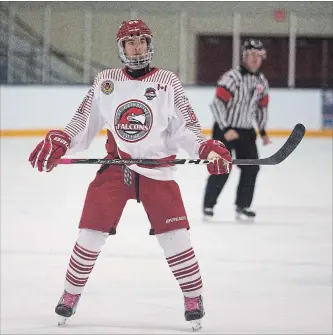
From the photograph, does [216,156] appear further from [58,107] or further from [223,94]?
[58,107]

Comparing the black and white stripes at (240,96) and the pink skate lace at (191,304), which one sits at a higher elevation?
the black and white stripes at (240,96)

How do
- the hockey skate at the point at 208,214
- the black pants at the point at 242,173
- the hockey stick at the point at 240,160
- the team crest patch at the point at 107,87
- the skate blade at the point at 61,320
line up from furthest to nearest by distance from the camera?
1. the hockey skate at the point at 208,214
2. the black pants at the point at 242,173
3. the skate blade at the point at 61,320
4. the team crest patch at the point at 107,87
5. the hockey stick at the point at 240,160

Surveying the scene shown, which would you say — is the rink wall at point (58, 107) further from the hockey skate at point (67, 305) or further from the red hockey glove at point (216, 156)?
the red hockey glove at point (216, 156)

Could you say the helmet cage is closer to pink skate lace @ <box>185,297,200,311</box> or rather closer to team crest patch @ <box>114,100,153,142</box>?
team crest patch @ <box>114,100,153,142</box>

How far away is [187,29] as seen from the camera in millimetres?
10289

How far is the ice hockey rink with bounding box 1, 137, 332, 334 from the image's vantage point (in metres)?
2.93

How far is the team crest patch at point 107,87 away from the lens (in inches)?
82.4

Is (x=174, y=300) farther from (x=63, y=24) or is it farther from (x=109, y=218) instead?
(x=63, y=24)

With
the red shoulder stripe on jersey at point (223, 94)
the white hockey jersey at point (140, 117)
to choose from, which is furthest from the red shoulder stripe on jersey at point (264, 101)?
the white hockey jersey at point (140, 117)

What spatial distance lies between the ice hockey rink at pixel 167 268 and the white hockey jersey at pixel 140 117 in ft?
2.07

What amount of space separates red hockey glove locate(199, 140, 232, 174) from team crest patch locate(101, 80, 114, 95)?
0.21 m

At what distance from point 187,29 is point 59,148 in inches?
324

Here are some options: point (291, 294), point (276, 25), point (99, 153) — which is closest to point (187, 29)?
point (276, 25)

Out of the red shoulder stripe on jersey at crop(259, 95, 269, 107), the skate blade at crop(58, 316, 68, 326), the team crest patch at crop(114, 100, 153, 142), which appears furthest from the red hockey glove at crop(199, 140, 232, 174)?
the red shoulder stripe on jersey at crop(259, 95, 269, 107)
